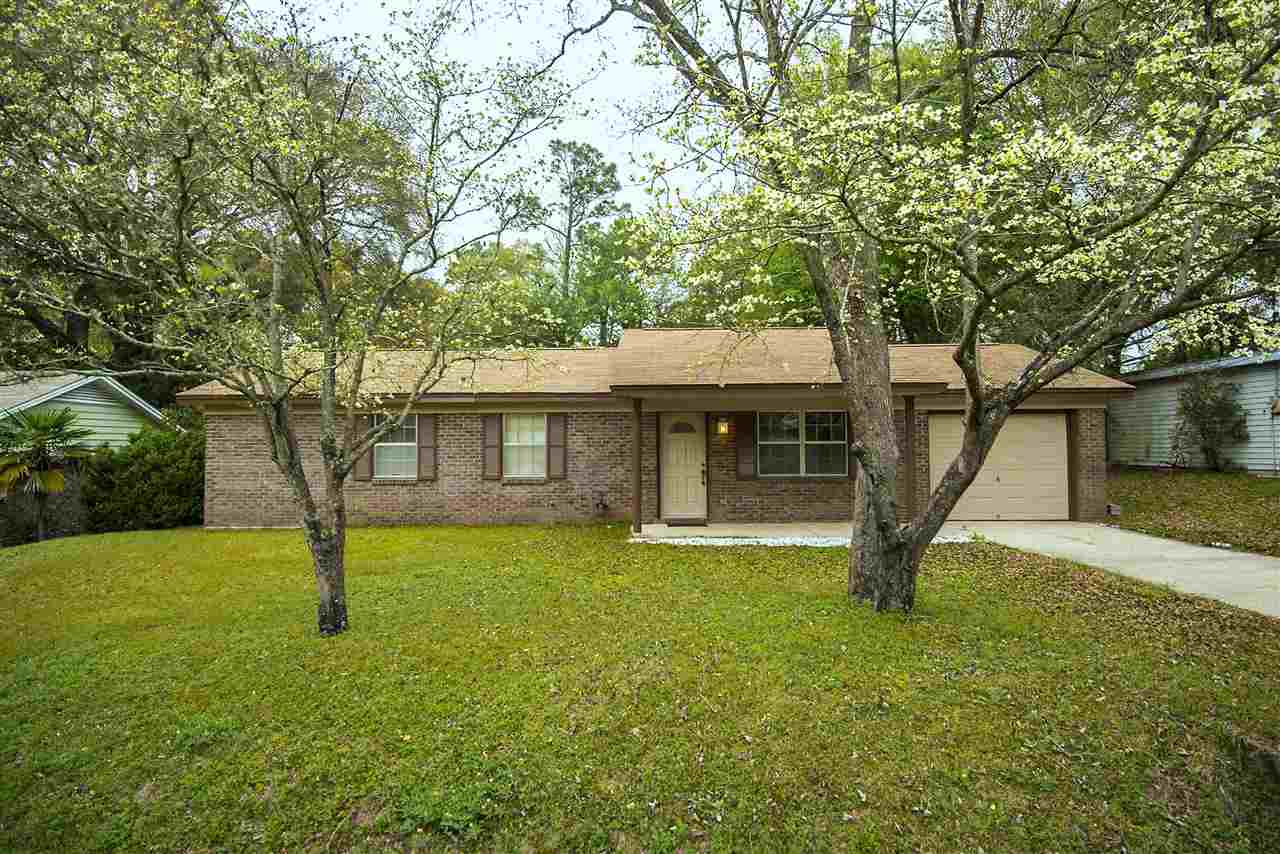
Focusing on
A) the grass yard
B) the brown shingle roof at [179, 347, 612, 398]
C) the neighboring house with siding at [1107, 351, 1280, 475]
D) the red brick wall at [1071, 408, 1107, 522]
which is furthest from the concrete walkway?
the neighboring house with siding at [1107, 351, 1280, 475]

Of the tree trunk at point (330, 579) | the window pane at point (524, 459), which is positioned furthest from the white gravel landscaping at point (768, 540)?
the tree trunk at point (330, 579)

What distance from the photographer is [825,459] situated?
11961mm

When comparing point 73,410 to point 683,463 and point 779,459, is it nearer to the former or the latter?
point 683,463

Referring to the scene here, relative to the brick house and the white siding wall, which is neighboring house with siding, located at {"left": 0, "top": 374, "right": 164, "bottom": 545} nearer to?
the white siding wall

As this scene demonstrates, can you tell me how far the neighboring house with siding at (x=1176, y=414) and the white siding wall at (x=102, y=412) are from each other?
23555 millimetres

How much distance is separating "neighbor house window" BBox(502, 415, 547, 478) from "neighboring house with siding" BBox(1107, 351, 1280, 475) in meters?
12.6

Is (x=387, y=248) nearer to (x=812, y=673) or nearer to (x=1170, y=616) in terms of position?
(x=812, y=673)

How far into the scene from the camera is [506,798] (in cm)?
352

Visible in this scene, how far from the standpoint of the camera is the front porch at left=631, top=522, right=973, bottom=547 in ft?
32.7

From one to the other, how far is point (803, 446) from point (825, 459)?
0.48 meters

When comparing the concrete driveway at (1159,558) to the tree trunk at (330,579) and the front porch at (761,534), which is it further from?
the tree trunk at (330,579)

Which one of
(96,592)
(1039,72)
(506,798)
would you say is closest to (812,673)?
(506,798)

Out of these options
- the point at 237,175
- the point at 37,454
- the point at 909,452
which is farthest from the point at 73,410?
the point at 909,452

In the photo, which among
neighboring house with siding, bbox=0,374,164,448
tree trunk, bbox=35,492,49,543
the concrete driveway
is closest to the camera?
the concrete driveway
